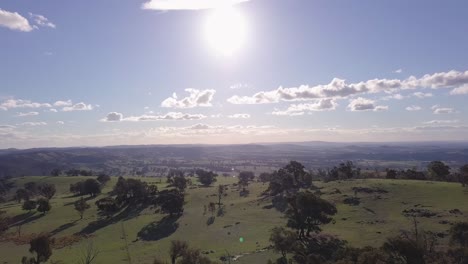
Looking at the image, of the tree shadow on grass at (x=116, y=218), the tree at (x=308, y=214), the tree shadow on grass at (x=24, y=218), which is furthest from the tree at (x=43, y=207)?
the tree at (x=308, y=214)

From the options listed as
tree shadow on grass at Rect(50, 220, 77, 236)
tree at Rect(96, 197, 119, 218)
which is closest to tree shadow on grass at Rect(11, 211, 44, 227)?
tree shadow on grass at Rect(50, 220, 77, 236)

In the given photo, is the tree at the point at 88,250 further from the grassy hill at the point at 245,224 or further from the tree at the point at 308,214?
the tree at the point at 308,214

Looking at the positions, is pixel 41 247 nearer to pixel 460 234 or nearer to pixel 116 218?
pixel 116 218

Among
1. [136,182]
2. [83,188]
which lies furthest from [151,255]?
[83,188]

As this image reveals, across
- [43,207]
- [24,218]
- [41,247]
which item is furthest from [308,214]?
[24,218]

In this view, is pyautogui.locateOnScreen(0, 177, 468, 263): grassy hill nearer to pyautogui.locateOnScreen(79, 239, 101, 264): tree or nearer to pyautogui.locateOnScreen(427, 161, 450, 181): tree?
pyautogui.locateOnScreen(79, 239, 101, 264): tree

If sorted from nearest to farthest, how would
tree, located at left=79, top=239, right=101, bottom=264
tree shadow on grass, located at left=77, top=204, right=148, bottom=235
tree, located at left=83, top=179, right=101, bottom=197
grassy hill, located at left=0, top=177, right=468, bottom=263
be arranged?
grassy hill, located at left=0, top=177, right=468, bottom=263 < tree, located at left=79, top=239, right=101, bottom=264 < tree shadow on grass, located at left=77, top=204, right=148, bottom=235 < tree, located at left=83, top=179, right=101, bottom=197

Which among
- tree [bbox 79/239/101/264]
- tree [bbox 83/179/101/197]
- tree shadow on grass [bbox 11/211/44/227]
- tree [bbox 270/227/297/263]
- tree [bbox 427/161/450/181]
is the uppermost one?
tree [bbox 427/161/450/181]
